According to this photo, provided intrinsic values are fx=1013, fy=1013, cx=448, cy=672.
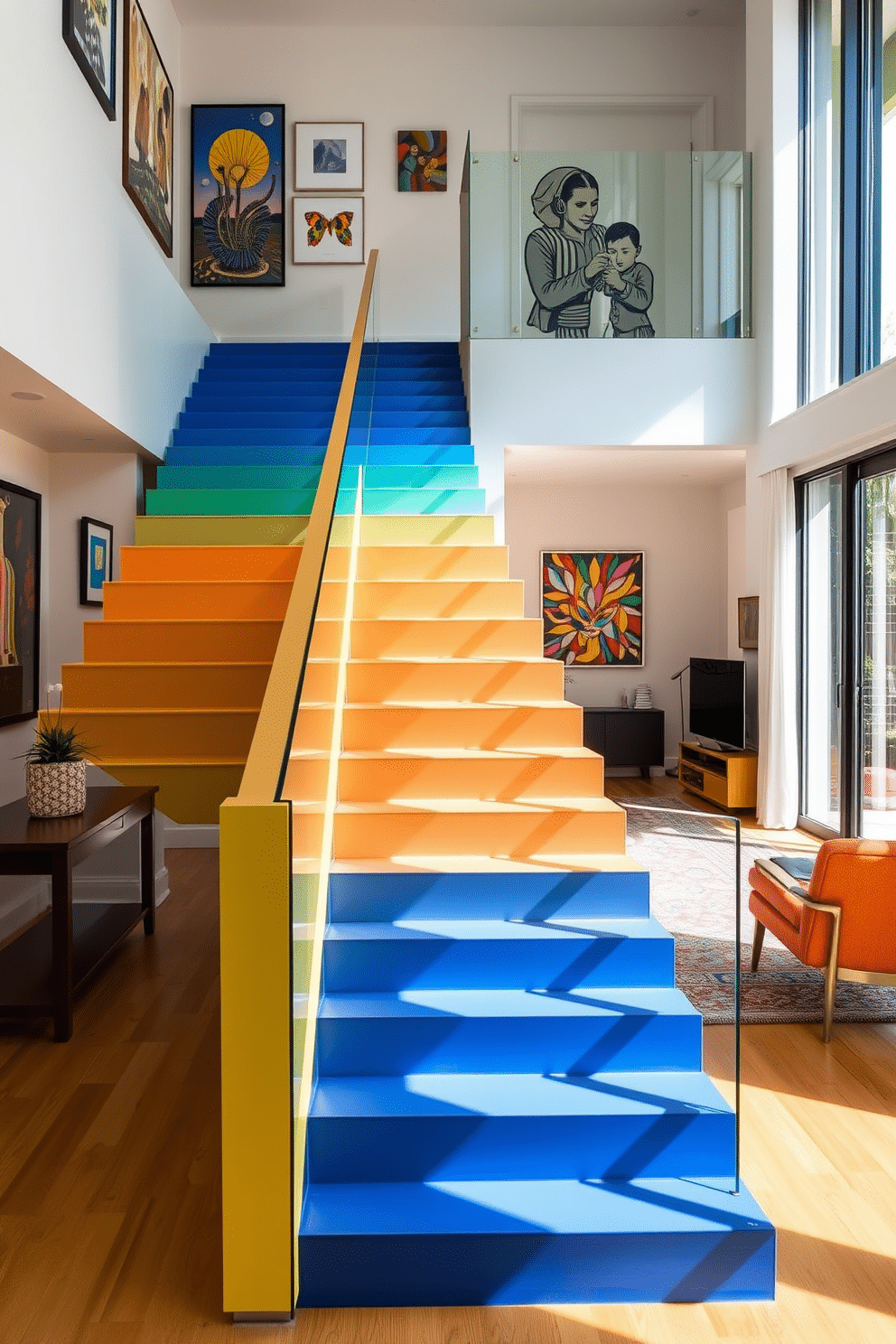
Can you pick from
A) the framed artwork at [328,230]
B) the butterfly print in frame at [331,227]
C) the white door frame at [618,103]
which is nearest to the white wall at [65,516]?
the framed artwork at [328,230]

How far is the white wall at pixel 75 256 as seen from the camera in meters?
4.17

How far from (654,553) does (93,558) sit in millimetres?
5754

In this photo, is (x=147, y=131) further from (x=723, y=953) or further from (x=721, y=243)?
(x=723, y=953)

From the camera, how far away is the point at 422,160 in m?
9.11

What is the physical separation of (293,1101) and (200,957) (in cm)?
260

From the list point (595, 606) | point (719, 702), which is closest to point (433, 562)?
point (719, 702)

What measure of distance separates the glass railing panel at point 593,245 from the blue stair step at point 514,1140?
5564mm

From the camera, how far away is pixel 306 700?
2443mm

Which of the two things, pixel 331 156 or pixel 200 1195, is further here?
pixel 331 156

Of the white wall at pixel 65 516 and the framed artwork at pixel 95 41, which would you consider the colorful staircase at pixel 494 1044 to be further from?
the framed artwork at pixel 95 41

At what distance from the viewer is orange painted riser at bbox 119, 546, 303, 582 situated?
5.40 m

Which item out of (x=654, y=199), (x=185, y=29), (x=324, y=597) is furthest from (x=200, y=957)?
(x=185, y=29)

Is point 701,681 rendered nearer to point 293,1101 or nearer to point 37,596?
point 37,596

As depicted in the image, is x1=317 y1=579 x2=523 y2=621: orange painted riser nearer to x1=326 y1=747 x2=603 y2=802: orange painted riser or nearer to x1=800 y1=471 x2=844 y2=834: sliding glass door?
x1=326 y1=747 x2=603 y2=802: orange painted riser
